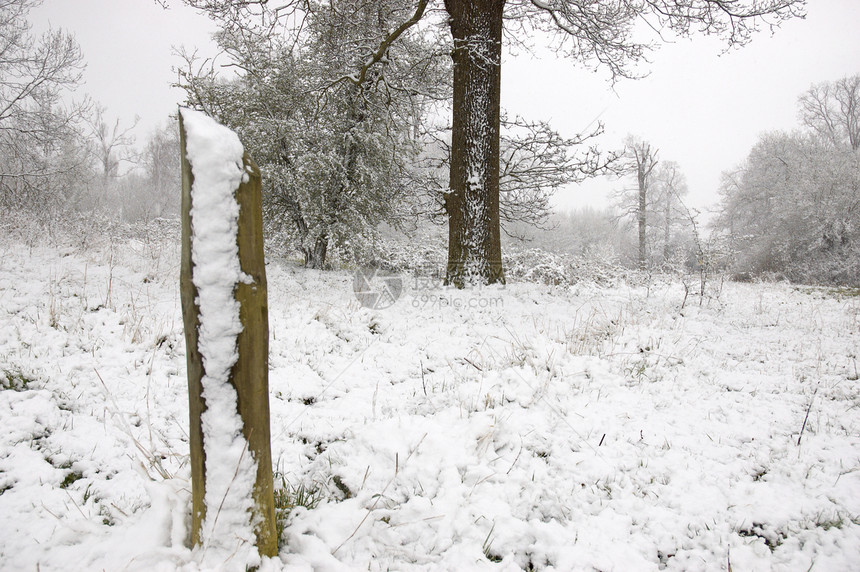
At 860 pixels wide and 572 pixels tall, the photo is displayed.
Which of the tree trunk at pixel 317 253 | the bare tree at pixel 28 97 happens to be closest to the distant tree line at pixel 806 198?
the tree trunk at pixel 317 253

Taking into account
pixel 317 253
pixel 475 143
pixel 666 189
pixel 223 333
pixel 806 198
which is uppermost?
pixel 666 189

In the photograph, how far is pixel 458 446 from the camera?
2.13m

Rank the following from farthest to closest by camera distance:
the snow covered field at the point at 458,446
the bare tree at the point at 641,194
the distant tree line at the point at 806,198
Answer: the bare tree at the point at 641,194
the distant tree line at the point at 806,198
the snow covered field at the point at 458,446

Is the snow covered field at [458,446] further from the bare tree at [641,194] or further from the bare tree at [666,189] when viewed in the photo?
the bare tree at [666,189]

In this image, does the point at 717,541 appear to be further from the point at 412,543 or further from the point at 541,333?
the point at 541,333

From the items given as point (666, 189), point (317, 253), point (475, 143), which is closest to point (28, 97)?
point (317, 253)

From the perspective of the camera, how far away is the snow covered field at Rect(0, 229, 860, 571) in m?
1.51

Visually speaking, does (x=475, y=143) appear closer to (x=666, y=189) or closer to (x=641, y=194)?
(x=641, y=194)

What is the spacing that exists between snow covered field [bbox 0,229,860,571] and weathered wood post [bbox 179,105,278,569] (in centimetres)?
20

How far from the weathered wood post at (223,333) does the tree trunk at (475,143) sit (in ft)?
16.0

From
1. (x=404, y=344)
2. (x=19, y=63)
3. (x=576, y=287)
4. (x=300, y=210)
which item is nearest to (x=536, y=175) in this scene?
(x=576, y=287)

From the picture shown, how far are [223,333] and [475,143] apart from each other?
216 inches

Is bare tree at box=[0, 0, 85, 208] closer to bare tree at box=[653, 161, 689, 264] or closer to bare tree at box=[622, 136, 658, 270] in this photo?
bare tree at box=[622, 136, 658, 270]

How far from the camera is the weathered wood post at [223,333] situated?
112 centimetres
